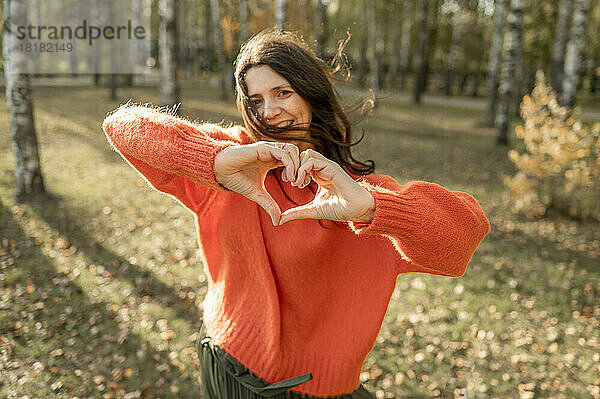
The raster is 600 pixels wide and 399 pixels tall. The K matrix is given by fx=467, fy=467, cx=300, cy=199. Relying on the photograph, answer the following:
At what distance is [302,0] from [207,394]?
1179 inches

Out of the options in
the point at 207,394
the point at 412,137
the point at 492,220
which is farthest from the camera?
the point at 412,137

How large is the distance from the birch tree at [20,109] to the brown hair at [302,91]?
6.34 meters

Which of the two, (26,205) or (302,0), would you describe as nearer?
(26,205)

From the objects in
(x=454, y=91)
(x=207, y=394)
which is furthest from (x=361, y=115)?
(x=454, y=91)

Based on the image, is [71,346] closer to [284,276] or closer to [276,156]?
[284,276]

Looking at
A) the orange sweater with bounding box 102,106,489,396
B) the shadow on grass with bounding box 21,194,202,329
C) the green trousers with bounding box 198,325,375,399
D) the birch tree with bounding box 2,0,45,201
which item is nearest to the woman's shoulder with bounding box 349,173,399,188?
the orange sweater with bounding box 102,106,489,396

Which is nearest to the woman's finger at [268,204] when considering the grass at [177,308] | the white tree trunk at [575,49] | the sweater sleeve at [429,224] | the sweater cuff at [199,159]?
the sweater cuff at [199,159]

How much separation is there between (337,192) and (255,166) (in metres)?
0.29

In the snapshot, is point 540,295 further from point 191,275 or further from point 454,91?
point 454,91

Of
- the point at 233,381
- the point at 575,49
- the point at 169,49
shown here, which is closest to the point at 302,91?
the point at 233,381

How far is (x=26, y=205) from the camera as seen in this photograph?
727cm

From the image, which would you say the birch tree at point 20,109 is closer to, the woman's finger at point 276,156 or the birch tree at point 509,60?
the woman's finger at point 276,156

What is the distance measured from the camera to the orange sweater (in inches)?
68.2

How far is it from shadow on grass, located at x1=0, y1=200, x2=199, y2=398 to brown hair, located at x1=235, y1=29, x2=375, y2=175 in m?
3.04
